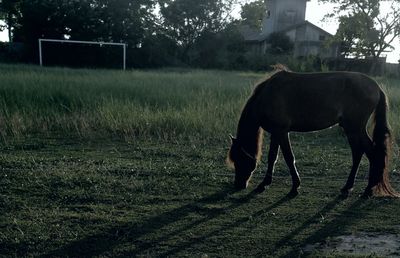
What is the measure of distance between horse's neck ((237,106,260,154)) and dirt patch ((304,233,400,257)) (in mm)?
1829

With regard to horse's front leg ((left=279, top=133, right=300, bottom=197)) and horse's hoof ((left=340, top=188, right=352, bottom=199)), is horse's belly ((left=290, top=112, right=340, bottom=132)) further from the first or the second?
horse's hoof ((left=340, top=188, right=352, bottom=199))

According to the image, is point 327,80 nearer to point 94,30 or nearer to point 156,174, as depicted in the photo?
point 156,174

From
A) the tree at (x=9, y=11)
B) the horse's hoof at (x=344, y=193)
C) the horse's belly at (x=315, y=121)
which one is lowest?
the horse's hoof at (x=344, y=193)

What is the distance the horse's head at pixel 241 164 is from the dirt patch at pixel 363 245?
67.9 inches

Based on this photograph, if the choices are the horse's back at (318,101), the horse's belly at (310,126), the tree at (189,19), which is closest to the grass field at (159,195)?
the horse's belly at (310,126)

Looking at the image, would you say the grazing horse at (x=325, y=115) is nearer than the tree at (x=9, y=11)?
Yes

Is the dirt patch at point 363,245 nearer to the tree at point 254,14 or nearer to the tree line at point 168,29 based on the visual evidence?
the tree line at point 168,29

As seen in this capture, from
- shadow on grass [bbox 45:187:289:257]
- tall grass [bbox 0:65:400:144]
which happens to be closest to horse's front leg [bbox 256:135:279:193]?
shadow on grass [bbox 45:187:289:257]

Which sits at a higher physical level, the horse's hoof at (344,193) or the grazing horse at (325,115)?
the grazing horse at (325,115)

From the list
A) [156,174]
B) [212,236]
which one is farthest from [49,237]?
[156,174]

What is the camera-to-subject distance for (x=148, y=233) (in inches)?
160

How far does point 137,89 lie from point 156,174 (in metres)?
8.09

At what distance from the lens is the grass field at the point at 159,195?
3.85 metres

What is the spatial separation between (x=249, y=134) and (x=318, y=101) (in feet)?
3.14
